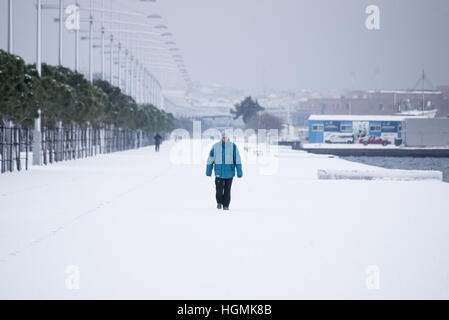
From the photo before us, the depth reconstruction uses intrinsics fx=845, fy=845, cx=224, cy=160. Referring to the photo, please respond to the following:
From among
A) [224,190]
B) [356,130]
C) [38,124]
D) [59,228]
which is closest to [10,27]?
[38,124]

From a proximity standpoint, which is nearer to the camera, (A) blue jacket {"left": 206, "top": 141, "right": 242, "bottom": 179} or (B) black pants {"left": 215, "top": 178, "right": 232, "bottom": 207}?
(A) blue jacket {"left": 206, "top": 141, "right": 242, "bottom": 179}

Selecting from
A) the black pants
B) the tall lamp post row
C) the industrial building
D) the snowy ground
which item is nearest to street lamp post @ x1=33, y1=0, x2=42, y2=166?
the tall lamp post row

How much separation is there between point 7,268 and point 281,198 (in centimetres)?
1322

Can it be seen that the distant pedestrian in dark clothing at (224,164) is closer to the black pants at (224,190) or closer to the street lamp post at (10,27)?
the black pants at (224,190)

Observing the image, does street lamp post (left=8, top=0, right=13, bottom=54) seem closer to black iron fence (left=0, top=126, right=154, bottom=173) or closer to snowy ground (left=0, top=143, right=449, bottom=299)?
black iron fence (left=0, top=126, right=154, bottom=173)

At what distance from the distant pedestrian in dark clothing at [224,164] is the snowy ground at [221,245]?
54 centimetres

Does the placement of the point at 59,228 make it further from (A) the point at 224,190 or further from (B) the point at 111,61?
(B) the point at 111,61

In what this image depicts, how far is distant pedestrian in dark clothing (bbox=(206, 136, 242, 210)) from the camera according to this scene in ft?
61.1

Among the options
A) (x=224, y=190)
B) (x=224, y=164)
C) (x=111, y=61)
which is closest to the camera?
(x=224, y=164)

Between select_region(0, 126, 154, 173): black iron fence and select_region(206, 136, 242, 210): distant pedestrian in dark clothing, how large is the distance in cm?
1741

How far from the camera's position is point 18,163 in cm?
3741

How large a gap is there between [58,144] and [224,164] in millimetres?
31848

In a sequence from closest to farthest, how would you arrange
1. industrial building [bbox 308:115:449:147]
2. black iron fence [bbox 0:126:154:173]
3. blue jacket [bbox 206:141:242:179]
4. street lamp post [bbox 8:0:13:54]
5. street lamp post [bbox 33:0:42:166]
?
blue jacket [bbox 206:141:242:179], black iron fence [bbox 0:126:154:173], street lamp post [bbox 8:0:13:54], street lamp post [bbox 33:0:42:166], industrial building [bbox 308:115:449:147]

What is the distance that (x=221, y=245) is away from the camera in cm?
1275
